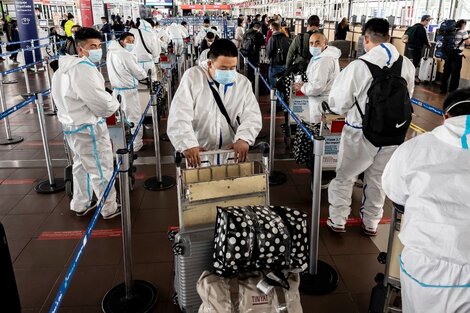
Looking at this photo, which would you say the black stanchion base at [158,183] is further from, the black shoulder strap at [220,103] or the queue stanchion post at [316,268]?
the queue stanchion post at [316,268]

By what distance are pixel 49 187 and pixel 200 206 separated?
3.47m

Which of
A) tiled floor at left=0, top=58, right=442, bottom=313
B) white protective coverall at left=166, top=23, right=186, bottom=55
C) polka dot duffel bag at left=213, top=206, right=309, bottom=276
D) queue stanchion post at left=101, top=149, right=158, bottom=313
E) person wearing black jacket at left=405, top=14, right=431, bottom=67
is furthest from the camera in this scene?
white protective coverall at left=166, top=23, right=186, bottom=55

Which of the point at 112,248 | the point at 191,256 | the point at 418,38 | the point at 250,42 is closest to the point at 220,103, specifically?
the point at 191,256

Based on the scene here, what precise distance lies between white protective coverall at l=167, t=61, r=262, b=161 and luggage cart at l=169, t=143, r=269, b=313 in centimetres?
39

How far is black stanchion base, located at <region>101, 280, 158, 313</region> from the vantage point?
2949mm

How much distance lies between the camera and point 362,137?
11.5 ft

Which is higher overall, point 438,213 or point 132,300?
point 438,213

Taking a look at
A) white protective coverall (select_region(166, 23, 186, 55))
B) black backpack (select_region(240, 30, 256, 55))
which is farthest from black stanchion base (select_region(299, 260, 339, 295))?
white protective coverall (select_region(166, 23, 186, 55))

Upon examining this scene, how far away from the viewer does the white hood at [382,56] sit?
3.30m

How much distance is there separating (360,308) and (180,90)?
218 cm

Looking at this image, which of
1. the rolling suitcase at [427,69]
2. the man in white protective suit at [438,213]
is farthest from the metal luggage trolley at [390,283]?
the rolling suitcase at [427,69]

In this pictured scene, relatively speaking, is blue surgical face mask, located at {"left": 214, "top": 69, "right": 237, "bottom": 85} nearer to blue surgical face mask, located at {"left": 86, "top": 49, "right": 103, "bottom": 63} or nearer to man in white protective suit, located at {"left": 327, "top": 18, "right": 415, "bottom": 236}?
man in white protective suit, located at {"left": 327, "top": 18, "right": 415, "bottom": 236}

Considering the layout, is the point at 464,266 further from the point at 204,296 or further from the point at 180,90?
the point at 180,90

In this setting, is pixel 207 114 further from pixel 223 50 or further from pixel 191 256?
pixel 191 256
